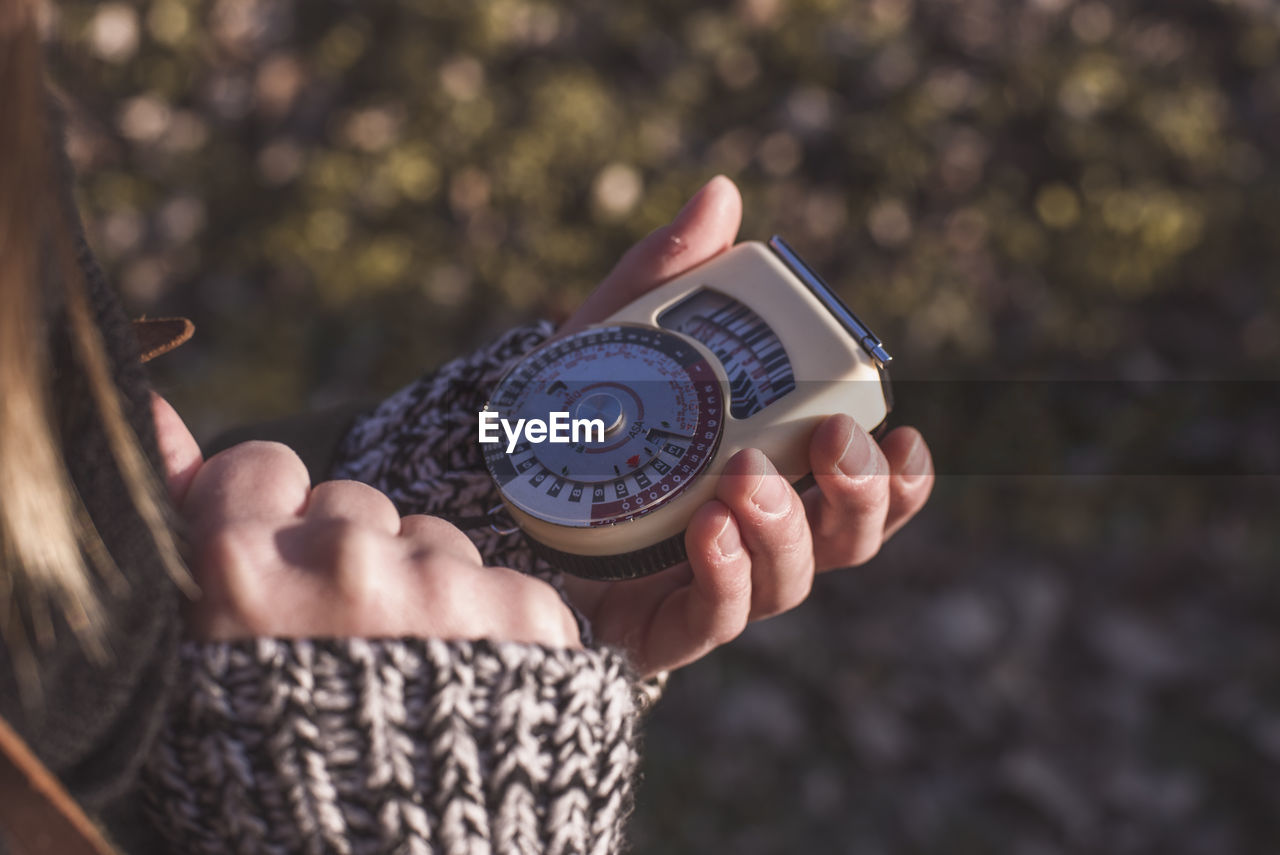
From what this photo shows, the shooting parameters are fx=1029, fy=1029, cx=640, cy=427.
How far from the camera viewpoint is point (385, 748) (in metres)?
0.89

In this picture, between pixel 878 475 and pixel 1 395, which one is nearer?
pixel 1 395

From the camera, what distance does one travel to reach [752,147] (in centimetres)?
246

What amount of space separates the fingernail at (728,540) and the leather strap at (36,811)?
0.67 meters

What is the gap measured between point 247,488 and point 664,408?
51 cm

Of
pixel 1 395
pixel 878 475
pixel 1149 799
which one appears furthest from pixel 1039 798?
pixel 1 395

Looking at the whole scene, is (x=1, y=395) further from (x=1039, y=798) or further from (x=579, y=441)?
(x=1039, y=798)

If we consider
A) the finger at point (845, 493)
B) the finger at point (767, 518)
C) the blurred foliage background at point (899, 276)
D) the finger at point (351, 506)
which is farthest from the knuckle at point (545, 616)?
the blurred foliage background at point (899, 276)

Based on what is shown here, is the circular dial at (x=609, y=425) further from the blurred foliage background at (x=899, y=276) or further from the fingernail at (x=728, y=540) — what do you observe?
the blurred foliage background at (x=899, y=276)

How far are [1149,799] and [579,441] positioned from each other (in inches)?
54.0

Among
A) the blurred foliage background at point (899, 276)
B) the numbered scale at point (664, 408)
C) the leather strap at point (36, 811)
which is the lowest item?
the blurred foliage background at point (899, 276)

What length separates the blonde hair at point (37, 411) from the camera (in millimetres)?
671

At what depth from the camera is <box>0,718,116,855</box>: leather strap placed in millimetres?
771

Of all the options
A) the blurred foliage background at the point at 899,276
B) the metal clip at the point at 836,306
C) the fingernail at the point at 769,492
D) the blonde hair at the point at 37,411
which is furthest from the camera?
the blurred foliage background at the point at 899,276

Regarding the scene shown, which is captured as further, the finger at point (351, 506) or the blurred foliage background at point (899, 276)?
the blurred foliage background at point (899, 276)
